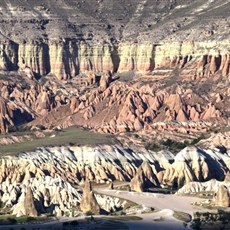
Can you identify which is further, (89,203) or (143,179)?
(143,179)

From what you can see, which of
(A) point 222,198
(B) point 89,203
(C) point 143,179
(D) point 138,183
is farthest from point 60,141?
(B) point 89,203

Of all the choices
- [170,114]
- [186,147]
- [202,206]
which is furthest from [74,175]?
[170,114]

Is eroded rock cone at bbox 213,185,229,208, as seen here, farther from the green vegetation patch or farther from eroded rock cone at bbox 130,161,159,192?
the green vegetation patch

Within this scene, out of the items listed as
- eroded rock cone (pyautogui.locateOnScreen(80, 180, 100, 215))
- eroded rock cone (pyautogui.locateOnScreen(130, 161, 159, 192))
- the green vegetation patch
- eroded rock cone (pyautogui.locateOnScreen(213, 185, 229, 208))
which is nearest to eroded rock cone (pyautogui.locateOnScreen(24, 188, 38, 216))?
eroded rock cone (pyautogui.locateOnScreen(80, 180, 100, 215))

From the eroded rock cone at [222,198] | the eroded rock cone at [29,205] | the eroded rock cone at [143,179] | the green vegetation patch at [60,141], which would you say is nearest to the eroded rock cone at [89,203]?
the eroded rock cone at [29,205]

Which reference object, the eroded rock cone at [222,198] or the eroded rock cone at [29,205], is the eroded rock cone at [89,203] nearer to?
the eroded rock cone at [29,205]

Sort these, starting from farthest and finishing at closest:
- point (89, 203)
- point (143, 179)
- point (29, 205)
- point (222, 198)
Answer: point (143, 179)
point (222, 198)
point (29, 205)
point (89, 203)

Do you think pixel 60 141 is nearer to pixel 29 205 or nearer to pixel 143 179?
pixel 143 179
